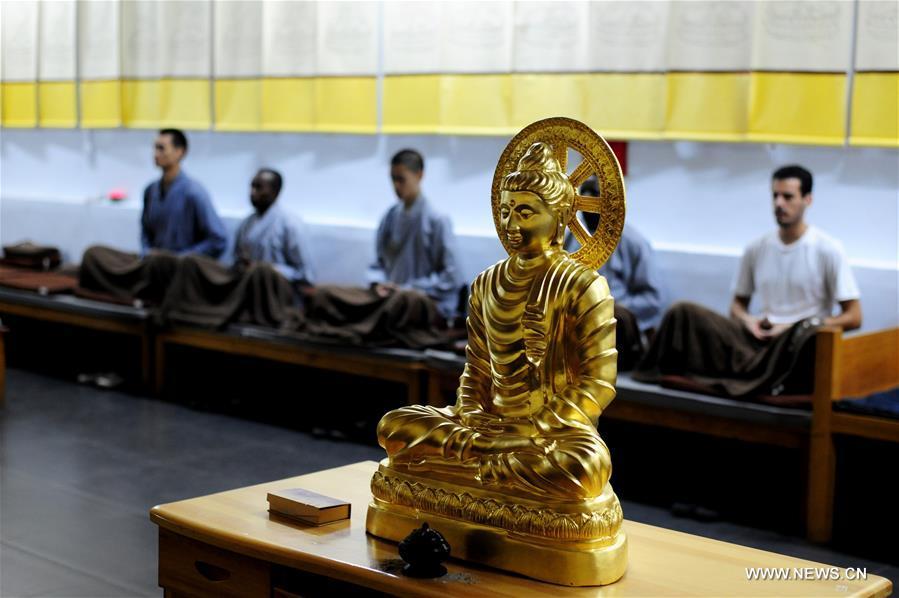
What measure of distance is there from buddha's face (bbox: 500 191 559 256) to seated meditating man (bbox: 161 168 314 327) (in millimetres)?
3473

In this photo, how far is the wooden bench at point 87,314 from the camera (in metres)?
6.64

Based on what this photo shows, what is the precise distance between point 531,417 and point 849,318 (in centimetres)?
260

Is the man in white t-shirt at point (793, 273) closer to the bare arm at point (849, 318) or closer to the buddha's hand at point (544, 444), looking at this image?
the bare arm at point (849, 318)

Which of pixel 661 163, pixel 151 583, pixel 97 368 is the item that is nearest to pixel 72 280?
pixel 97 368

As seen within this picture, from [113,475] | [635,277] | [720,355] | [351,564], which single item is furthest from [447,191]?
[351,564]

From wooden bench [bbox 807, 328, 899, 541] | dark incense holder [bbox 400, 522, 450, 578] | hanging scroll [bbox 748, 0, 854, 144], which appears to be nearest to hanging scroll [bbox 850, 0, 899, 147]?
hanging scroll [bbox 748, 0, 854, 144]

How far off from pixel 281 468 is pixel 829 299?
93.6 inches

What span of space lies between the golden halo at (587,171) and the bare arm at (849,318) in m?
2.33

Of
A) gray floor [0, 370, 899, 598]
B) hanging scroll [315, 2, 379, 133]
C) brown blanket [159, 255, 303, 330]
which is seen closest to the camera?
gray floor [0, 370, 899, 598]

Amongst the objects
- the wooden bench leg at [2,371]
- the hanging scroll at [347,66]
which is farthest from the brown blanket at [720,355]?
the wooden bench leg at [2,371]

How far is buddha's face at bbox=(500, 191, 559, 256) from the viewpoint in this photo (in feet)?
8.82

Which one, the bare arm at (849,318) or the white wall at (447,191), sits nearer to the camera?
the bare arm at (849,318)

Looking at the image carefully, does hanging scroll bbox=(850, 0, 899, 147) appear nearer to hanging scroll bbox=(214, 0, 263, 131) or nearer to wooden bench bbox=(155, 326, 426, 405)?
wooden bench bbox=(155, 326, 426, 405)

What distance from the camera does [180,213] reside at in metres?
7.21
